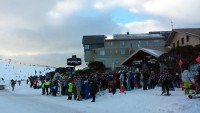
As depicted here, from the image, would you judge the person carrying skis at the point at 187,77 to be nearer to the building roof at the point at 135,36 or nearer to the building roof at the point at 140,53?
the building roof at the point at 140,53

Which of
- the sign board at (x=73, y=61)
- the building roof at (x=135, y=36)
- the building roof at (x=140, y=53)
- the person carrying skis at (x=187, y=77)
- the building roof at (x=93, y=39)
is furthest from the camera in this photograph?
the building roof at (x=93, y=39)

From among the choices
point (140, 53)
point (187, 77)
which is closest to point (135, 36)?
point (140, 53)

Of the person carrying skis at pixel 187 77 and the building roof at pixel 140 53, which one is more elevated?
the building roof at pixel 140 53

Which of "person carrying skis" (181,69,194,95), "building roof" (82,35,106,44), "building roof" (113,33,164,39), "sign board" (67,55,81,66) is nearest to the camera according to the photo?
"person carrying skis" (181,69,194,95)

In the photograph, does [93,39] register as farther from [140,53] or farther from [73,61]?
[73,61]

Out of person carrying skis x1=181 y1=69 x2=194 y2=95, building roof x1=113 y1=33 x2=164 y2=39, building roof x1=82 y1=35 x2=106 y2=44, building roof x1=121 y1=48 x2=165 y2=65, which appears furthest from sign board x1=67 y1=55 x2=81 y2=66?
building roof x1=82 y1=35 x2=106 y2=44

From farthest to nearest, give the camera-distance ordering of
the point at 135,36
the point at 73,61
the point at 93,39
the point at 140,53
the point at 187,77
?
the point at 93,39 < the point at 135,36 < the point at 140,53 < the point at 73,61 < the point at 187,77

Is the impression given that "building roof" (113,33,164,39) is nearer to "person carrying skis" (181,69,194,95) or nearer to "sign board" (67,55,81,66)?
"sign board" (67,55,81,66)

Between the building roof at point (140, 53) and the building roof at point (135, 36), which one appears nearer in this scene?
the building roof at point (140, 53)

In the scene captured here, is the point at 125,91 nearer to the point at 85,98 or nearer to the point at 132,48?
the point at 85,98

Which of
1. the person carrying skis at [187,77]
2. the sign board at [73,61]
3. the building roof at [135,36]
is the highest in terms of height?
the building roof at [135,36]

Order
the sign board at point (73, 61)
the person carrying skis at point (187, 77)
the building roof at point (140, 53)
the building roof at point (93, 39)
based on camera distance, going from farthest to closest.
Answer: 1. the building roof at point (93, 39)
2. the building roof at point (140, 53)
3. the sign board at point (73, 61)
4. the person carrying skis at point (187, 77)

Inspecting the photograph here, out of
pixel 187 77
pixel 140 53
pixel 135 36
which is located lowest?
pixel 187 77

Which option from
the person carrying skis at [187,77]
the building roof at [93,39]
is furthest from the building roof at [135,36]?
the person carrying skis at [187,77]
